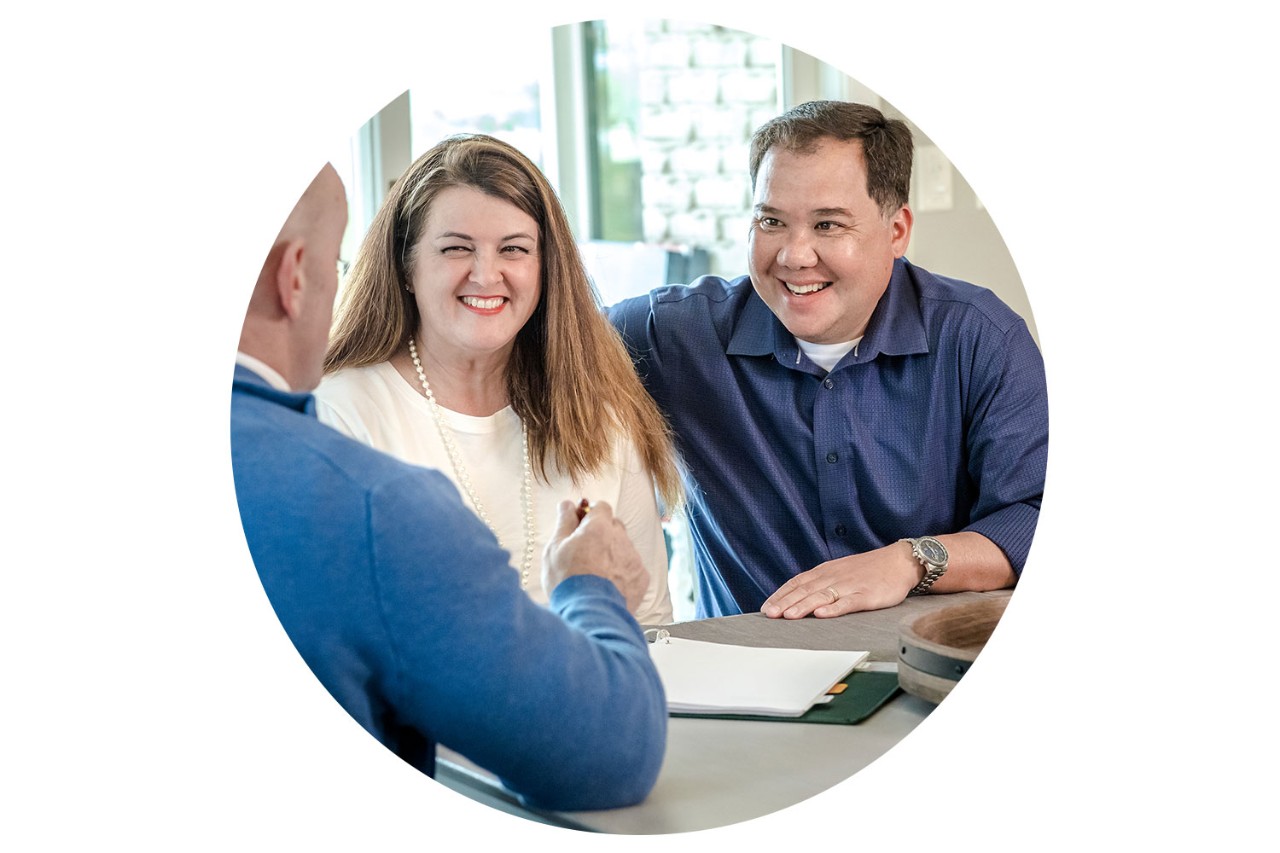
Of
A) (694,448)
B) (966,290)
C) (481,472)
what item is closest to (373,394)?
(481,472)

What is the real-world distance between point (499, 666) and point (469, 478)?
0.73ft

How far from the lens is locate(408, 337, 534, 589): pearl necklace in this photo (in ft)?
3.18

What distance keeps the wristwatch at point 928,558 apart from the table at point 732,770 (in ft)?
0.90

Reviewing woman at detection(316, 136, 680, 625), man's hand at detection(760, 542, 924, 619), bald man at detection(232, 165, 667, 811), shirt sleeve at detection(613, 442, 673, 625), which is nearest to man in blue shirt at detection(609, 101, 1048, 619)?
man's hand at detection(760, 542, 924, 619)

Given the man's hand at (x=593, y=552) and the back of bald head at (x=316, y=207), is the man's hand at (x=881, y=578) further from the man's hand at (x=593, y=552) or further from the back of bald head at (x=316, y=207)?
the back of bald head at (x=316, y=207)

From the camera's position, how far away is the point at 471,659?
80 centimetres

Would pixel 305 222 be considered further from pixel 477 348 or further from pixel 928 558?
pixel 928 558

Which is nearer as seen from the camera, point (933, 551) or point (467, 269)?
point (467, 269)

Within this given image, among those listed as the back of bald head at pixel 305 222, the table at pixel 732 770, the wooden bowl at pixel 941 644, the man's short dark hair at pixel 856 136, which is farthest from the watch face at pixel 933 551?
the back of bald head at pixel 305 222

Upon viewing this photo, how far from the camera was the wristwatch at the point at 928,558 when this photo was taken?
1313 millimetres

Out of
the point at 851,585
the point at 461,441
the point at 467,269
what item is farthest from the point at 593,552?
the point at 851,585

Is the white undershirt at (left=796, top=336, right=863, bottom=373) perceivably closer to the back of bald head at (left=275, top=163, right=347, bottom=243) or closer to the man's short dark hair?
the man's short dark hair

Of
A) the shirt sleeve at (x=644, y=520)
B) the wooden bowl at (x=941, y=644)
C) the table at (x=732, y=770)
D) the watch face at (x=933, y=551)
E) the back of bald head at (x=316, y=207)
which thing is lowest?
the table at (x=732, y=770)

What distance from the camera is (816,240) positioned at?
56.4 inches
